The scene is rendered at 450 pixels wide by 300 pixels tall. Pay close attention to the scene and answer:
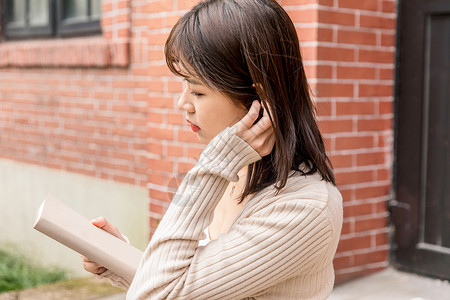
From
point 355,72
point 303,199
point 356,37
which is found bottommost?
point 303,199

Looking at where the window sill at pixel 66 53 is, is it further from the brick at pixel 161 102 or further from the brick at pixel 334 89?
the brick at pixel 334 89

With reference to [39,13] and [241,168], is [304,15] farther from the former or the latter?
[39,13]

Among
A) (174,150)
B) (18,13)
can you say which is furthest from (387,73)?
(18,13)

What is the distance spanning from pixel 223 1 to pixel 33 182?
4458mm

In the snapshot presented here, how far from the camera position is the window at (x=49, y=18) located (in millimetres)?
4930

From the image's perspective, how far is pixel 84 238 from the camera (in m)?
1.37

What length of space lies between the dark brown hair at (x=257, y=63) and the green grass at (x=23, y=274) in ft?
11.5

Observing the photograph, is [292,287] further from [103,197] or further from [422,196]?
[103,197]

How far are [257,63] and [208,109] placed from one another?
15 cm

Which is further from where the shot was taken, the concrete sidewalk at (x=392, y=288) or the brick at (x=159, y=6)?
the brick at (x=159, y=6)

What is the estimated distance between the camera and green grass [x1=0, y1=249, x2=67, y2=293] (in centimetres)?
448

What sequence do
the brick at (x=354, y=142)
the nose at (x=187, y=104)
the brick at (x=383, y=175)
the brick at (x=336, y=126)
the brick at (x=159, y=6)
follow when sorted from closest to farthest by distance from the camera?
the nose at (x=187, y=104)
the brick at (x=336, y=126)
the brick at (x=354, y=142)
the brick at (x=383, y=175)
the brick at (x=159, y=6)

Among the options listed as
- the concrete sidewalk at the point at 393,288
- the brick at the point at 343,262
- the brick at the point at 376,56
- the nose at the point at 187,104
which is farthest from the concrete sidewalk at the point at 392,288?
the nose at the point at 187,104

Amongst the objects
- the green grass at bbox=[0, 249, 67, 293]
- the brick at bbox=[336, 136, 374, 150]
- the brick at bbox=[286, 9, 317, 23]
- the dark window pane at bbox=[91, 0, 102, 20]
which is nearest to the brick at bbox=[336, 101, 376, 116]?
the brick at bbox=[336, 136, 374, 150]
